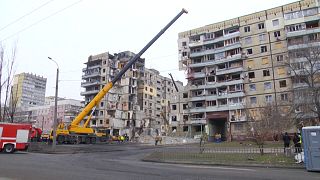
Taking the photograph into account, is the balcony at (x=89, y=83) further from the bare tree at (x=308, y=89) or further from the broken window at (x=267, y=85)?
the bare tree at (x=308, y=89)

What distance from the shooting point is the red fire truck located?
26141 mm

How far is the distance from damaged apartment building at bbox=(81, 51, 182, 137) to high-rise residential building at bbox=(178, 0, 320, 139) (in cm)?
1571

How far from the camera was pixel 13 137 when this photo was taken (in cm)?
2656

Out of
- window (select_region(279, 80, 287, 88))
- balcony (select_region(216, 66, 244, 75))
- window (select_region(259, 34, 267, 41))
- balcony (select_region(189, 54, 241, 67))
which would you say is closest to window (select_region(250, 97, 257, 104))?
window (select_region(279, 80, 287, 88))

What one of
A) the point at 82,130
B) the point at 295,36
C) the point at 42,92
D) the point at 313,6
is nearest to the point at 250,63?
the point at 295,36

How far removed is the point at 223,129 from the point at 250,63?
16930 mm

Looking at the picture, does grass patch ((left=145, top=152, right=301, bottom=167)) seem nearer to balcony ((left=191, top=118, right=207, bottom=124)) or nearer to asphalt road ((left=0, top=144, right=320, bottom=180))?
asphalt road ((left=0, top=144, right=320, bottom=180))

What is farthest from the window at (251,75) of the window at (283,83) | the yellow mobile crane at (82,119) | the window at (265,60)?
the yellow mobile crane at (82,119)

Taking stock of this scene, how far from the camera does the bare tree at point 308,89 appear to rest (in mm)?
36781

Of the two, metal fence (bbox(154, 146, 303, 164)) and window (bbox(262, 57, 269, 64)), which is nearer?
metal fence (bbox(154, 146, 303, 164))

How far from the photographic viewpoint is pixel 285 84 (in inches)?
2279

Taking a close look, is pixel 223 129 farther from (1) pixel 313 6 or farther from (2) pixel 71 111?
(2) pixel 71 111

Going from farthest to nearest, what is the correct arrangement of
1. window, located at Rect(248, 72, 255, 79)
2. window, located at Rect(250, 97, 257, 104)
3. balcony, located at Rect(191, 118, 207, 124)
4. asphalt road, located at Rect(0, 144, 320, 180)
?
balcony, located at Rect(191, 118, 207, 124)
window, located at Rect(248, 72, 255, 79)
window, located at Rect(250, 97, 257, 104)
asphalt road, located at Rect(0, 144, 320, 180)

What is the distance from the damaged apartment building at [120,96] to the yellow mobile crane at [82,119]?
37.2 meters
